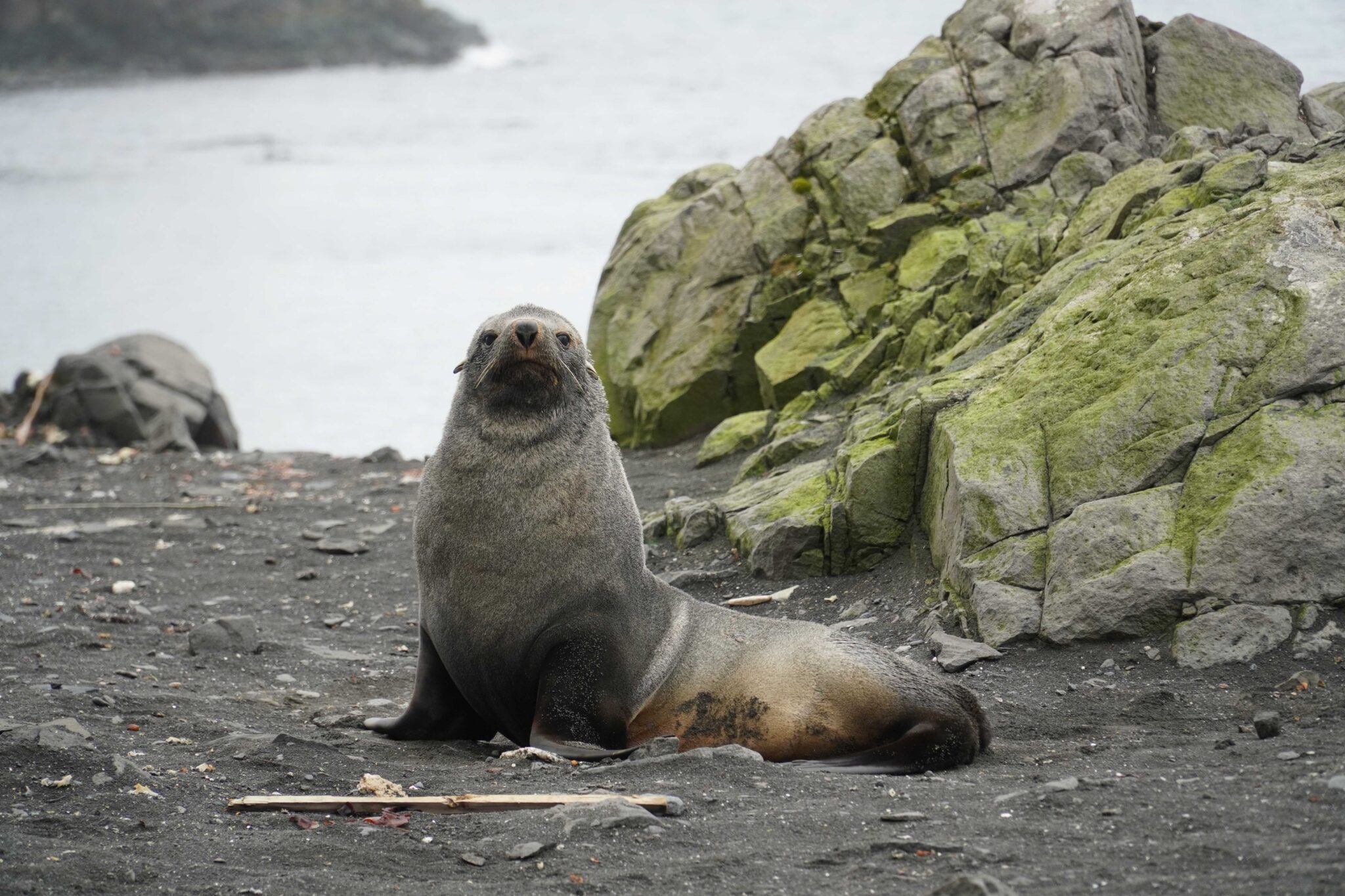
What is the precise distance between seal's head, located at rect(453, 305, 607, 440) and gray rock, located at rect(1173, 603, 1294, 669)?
8.73 feet

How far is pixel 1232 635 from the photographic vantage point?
16.5 feet

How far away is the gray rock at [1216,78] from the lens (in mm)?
9773

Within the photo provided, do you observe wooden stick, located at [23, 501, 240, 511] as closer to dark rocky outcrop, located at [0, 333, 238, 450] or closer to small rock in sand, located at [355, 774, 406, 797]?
dark rocky outcrop, located at [0, 333, 238, 450]

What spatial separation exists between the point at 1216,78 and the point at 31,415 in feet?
46.4

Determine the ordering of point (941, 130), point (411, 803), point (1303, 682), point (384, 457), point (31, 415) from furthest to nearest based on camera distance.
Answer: point (31, 415), point (384, 457), point (941, 130), point (1303, 682), point (411, 803)

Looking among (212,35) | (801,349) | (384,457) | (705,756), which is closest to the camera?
(705,756)

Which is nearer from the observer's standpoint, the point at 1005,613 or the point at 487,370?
the point at 487,370

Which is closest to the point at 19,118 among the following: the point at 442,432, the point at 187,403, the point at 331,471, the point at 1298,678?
the point at 187,403

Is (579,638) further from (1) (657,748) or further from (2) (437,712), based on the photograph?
(2) (437,712)

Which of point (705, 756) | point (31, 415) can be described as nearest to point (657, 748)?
point (705, 756)

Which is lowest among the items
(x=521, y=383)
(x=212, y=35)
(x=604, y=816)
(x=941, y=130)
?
(x=604, y=816)

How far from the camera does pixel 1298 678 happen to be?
471cm

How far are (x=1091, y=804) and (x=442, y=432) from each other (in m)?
3.13

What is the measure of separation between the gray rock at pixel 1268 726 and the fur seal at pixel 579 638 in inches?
35.8
